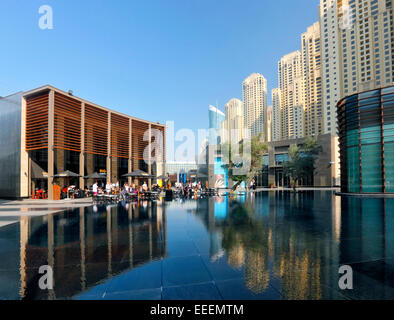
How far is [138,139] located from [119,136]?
4.11 metres

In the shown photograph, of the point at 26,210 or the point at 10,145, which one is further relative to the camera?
the point at 10,145

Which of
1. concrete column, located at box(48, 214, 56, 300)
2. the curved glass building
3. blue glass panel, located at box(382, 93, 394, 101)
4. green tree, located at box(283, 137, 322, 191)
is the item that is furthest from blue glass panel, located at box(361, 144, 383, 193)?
concrete column, located at box(48, 214, 56, 300)

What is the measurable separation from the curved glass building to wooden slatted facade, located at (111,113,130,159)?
94.5ft

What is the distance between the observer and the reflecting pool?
10.5 feet

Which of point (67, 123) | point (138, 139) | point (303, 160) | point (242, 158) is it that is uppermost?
point (67, 123)

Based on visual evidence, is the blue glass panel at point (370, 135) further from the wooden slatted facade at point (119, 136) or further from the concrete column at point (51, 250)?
the wooden slatted facade at point (119, 136)

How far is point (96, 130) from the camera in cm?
2892

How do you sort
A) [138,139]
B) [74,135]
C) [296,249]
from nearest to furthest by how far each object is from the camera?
1. [296,249]
2. [74,135]
3. [138,139]

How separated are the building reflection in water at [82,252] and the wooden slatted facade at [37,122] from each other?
721 inches

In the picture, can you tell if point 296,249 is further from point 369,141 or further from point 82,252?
point 369,141

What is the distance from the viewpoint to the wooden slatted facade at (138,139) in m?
35.6

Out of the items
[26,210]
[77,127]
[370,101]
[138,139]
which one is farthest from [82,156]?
[370,101]

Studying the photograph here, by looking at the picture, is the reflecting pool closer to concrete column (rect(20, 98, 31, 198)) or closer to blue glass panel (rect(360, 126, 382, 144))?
blue glass panel (rect(360, 126, 382, 144))

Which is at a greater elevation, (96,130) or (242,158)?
(96,130)
